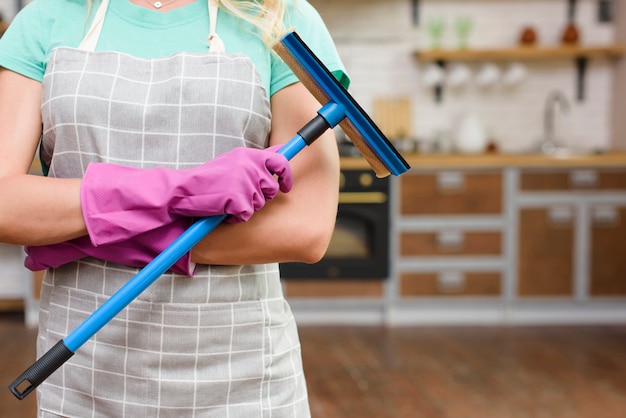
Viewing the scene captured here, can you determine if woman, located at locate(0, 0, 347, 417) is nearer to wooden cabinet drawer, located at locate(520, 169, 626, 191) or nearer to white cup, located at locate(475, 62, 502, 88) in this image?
wooden cabinet drawer, located at locate(520, 169, 626, 191)

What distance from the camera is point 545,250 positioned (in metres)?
4.71

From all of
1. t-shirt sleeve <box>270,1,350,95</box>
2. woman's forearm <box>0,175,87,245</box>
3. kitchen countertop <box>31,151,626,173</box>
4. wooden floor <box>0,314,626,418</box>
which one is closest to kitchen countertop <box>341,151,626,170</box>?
kitchen countertop <box>31,151,626,173</box>

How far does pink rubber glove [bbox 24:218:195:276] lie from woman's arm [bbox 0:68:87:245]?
0.13 ft

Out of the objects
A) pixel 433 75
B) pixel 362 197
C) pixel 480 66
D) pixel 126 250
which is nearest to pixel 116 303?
pixel 126 250

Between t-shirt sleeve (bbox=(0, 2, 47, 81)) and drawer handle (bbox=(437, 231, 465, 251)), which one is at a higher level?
t-shirt sleeve (bbox=(0, 2, 47, 81))

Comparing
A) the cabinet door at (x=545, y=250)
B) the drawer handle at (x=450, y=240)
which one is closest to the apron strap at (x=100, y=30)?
the drawer handle at (x=450, y=240)

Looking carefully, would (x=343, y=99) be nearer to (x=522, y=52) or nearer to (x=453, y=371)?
(x=453, y=371)

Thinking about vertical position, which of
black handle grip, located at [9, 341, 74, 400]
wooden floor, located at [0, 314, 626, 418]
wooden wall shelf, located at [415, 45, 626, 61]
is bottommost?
wooden floor, located at [0, 314, 626, 418]

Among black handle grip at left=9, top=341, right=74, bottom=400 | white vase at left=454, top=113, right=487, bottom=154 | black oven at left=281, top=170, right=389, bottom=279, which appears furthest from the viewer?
white vase at left=454, top=113, right=487, bottom=154

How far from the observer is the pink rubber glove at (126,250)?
0.95m

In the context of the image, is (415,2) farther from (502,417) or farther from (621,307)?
(502,417)

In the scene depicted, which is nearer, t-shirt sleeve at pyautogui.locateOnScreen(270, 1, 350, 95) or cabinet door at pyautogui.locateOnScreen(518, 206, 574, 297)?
t-shirt sleeve at pyautogui.locateOnScreen(270, 1, 350, 95)

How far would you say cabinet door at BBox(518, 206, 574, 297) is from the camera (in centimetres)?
468

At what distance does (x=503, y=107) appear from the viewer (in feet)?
17.5
